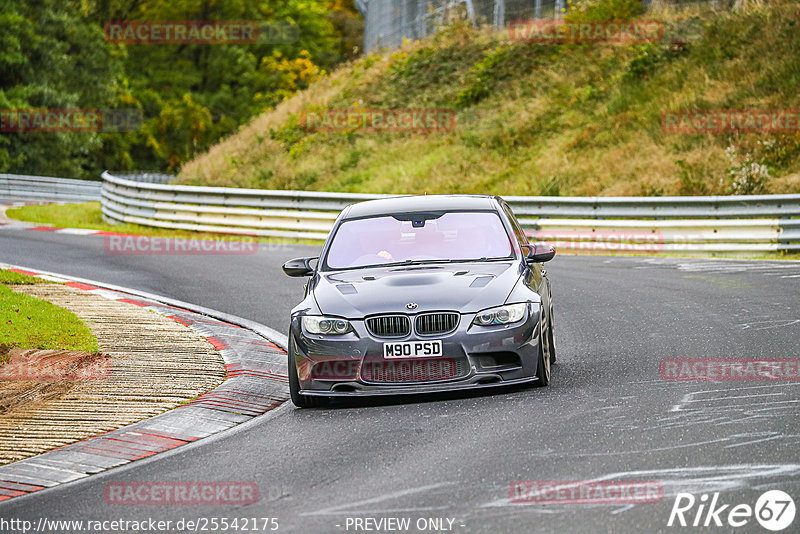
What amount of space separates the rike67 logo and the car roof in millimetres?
4880

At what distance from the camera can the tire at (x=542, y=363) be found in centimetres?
867

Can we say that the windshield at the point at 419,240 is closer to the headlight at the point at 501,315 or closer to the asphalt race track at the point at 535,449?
the headlight at the point at 501,315

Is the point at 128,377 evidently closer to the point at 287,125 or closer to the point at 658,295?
the point at 658,295

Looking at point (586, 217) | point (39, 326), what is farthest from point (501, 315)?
point (586, 217)

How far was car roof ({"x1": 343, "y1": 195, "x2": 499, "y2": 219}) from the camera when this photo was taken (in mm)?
10141

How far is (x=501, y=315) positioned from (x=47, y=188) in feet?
130

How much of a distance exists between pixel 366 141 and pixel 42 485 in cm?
3033

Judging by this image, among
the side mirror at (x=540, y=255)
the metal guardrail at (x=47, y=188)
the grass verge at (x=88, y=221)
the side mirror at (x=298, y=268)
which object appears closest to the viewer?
the side mirror at (x=298, y=268)

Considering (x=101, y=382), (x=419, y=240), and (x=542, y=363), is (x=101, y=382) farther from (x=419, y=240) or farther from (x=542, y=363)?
(x=542, y=363)

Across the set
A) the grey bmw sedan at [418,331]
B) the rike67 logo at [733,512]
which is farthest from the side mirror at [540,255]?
the rike67 logo at [733,512]

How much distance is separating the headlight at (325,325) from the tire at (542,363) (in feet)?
4.78

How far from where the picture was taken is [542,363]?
28.6 ft

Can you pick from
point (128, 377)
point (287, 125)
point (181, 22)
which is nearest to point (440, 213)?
point (128, 377)

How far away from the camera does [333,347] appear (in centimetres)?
851
